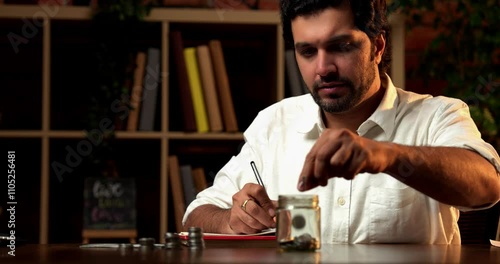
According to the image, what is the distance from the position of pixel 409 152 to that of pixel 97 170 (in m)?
1.95

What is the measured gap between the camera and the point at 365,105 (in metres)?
2.04

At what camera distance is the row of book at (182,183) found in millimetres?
3178

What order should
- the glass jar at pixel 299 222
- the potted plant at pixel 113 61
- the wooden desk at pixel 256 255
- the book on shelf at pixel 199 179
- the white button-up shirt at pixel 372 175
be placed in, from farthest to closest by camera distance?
the book on shelf at pixel 199 179
the potted plant at pixel 113 61
the white button-up shirt at pixel 372 175
the glass jar at pixel 299 222
the wooden desk at pixel 256 255

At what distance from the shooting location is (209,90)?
3172 millimetres

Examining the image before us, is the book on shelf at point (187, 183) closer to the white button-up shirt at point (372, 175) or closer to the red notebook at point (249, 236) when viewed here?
the white button-up shirt at point (372, 175)

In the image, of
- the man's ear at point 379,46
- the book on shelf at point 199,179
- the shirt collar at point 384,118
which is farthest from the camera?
the book on shelf at point 199,179

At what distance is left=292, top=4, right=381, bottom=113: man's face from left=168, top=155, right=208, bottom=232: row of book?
1311 millimetres

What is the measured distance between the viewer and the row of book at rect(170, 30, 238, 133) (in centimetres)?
317

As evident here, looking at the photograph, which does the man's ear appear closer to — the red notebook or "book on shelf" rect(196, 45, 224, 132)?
the red notebook

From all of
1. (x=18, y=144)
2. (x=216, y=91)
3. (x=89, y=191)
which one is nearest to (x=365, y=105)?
(x=216, y=91)

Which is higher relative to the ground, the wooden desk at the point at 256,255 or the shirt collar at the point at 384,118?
the shirt collar at the point at 384,118

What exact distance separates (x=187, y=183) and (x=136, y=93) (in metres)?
0.39

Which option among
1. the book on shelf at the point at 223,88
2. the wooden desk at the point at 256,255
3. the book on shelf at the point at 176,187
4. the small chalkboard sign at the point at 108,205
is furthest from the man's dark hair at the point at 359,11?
the small chalkboard sign at the point at 108,205

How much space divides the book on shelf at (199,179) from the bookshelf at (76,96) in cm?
10
